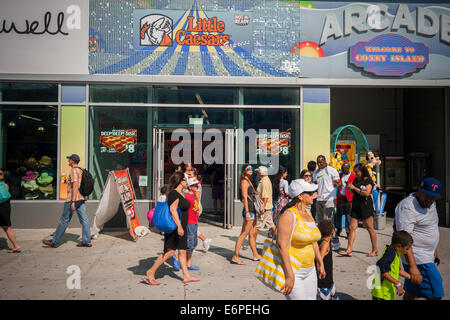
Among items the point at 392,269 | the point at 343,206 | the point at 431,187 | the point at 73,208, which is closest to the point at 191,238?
the point at 73,208

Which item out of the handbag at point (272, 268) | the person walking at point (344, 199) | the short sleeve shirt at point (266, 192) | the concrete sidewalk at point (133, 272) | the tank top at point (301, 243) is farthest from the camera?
the person walking at point (344, 199)

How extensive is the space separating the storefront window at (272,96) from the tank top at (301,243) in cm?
701

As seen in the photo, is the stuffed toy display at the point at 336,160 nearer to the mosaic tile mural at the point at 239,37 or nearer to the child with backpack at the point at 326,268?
the mosaic tile mural at the point at 239,37

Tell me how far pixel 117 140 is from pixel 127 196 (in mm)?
1883

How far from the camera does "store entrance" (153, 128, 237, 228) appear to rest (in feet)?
32.0

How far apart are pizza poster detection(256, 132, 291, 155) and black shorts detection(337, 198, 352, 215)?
2.35 metres

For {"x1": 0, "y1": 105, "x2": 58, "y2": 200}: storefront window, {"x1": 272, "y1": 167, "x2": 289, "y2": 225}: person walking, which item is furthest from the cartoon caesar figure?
{"x1": 272, "y1": 167, "x2": 289, "y2": 225}: person walking

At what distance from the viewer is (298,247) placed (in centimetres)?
349

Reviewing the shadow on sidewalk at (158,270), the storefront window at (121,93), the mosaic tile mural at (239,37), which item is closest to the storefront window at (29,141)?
the storefront window at (121,93)

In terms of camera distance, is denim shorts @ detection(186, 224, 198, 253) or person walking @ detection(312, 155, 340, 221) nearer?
denim shorts @ detection(186, 224, 198, 253)

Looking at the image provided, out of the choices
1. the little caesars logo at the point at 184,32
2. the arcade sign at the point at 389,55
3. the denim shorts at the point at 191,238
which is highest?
the little caesars logo at the point at 184,32

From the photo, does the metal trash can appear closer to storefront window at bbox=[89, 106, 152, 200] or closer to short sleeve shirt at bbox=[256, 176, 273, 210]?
short sleeve shirt at bbox=[256, 176, 273, 210]

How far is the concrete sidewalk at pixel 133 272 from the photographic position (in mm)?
5094

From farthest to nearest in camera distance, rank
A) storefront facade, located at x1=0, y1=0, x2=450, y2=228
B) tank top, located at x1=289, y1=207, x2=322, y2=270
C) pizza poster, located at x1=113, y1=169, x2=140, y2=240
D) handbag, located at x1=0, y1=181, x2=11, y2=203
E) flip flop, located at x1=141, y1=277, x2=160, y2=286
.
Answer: storefront facade, located at x1=0, y1=0, x2=450, y2=228, pizza poster, located at x1=113, y1=169, x2=140, y2=240, handbag, located at x1=0, y1=181, x2=11, y2=203, flip flop, located at x1=141, y1=277, x2=160, y2=286, tank top, located at x1=289, y1=207, x2=322, y2=270
